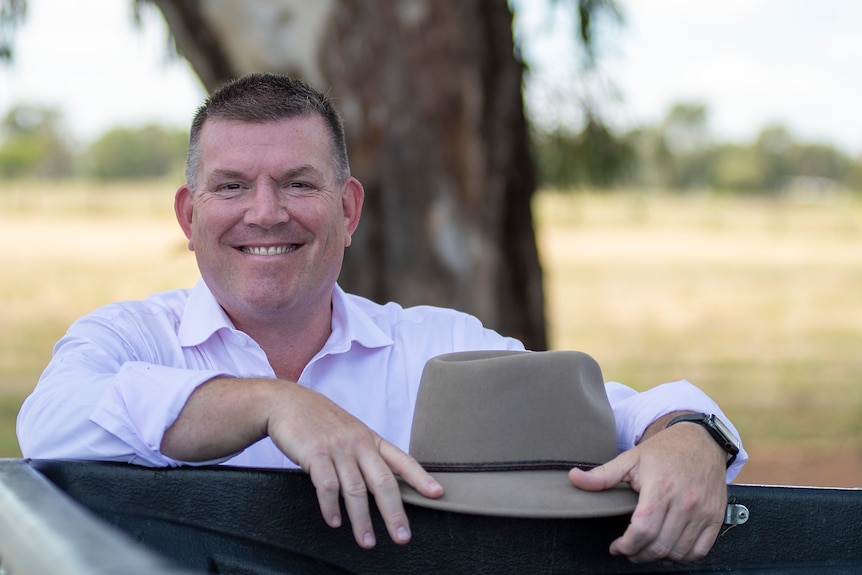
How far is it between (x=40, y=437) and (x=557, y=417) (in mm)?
769

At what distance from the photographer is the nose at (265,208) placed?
6.79 feet

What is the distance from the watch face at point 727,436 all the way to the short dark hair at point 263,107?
0.92 metres

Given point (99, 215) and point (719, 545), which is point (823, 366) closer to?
point (719, 545)

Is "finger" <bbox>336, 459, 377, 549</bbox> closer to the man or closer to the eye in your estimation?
the man

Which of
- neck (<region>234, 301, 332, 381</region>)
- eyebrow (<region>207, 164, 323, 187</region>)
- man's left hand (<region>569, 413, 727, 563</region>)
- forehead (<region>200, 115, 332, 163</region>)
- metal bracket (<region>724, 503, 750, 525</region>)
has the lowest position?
metal bracket (<region>724, 503, 750, 525</region>)

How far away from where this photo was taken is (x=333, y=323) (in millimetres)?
2295

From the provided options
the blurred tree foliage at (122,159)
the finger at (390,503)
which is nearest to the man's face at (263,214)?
the finger at (390,503)

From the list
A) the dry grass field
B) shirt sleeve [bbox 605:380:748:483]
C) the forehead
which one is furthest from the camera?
the dry grass field

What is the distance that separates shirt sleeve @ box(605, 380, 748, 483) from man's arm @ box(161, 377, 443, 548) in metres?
0.46

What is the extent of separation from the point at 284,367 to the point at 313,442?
0.78m

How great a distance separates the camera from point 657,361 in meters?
13.9

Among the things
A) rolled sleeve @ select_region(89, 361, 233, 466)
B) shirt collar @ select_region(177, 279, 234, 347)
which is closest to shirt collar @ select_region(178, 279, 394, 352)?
shirt collar @ select_region(177, 279, 234, 347)

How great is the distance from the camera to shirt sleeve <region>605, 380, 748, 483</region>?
1784 mm

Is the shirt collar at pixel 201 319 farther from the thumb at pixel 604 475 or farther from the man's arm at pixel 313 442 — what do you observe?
the thumb at pixel 604 475
